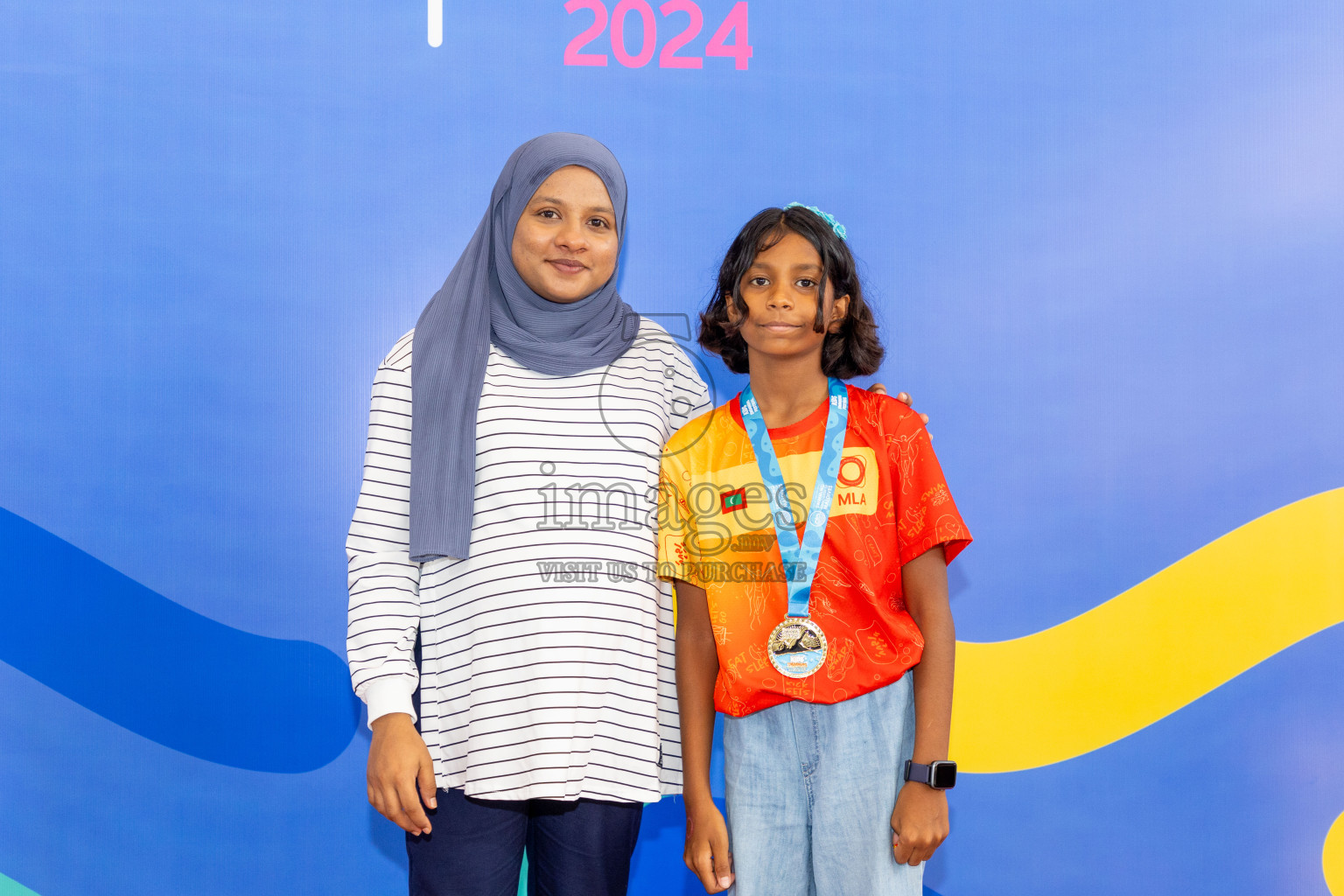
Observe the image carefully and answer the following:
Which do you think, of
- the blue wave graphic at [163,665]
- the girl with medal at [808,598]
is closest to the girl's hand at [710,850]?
the girl with medal at [808,598]

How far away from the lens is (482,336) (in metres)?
1.41

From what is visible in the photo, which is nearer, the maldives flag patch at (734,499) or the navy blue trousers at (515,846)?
the navy blue trousers at (515,846)

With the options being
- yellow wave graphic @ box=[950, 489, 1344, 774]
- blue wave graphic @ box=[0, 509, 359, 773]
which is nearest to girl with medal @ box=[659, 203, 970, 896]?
yellow wave graphic @ box=[950, 489, 1344, 774]

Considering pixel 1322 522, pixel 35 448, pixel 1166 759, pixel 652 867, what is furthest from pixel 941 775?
pixel 35 448

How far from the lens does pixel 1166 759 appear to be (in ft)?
6.77

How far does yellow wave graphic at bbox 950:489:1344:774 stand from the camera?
2.03 m

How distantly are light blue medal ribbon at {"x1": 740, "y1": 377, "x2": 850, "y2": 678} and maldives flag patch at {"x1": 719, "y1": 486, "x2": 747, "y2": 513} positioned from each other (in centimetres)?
4

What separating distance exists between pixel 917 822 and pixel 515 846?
588 millimetres

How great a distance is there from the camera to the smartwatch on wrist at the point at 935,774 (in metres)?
1.28

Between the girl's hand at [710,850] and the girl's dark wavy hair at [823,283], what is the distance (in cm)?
73

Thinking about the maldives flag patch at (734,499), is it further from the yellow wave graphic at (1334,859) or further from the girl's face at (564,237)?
the yellow wave graphic at (1334,859)

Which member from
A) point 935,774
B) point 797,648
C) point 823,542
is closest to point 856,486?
point 823,542

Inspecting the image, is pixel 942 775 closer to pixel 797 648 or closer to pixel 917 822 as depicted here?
pixel 917 822

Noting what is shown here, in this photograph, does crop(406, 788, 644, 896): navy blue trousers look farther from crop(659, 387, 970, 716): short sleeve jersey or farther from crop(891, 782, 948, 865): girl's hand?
crop(891, 782, 948, 865): girl's hand
